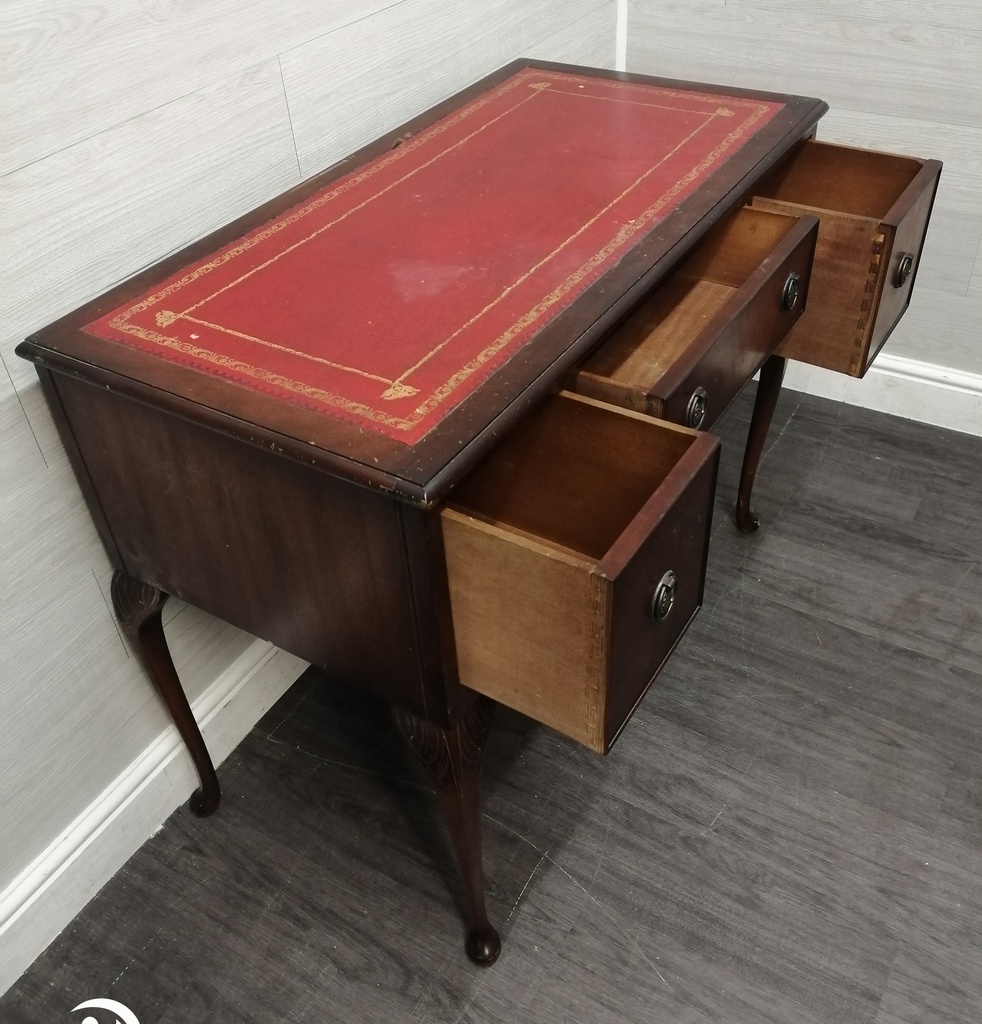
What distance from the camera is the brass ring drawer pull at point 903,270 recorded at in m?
1.14

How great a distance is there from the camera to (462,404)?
0.77 meters

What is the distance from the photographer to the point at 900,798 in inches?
47.1

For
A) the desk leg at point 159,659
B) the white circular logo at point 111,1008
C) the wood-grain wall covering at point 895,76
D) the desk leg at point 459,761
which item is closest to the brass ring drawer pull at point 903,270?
the wood-grain wall covering at point 895,76

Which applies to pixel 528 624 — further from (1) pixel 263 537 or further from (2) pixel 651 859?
(2) pixel 651 859

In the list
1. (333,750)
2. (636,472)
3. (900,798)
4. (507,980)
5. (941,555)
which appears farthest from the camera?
(941,555)

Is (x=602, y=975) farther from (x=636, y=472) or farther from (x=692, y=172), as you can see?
(x=692, y=172)

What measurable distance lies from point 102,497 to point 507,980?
65 cm

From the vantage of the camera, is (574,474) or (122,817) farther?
(122,817)

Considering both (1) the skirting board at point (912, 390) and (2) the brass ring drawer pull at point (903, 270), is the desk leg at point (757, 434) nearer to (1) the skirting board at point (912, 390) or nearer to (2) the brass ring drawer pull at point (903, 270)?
(2) the brass ring drawer pull at point (903, 270)

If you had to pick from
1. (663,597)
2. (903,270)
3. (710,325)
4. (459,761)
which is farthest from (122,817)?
(903,270)

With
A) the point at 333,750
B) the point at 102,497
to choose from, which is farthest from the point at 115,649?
the point at 333,750

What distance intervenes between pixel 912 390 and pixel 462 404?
1.24 meters

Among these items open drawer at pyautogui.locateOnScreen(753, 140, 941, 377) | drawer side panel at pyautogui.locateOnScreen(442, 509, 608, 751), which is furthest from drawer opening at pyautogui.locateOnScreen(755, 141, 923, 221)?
drawer side panel at pyautogui.locateOnScreen(442, 509, 608, 751)

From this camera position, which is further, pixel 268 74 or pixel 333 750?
pixel 333 750
